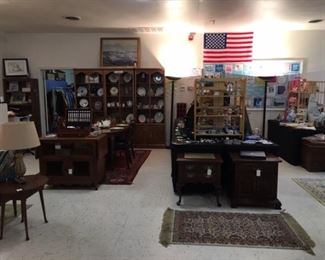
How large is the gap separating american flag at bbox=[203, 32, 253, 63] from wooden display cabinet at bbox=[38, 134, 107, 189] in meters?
3.89

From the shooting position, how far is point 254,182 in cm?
368

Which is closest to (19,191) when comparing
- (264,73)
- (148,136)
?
(148,136)

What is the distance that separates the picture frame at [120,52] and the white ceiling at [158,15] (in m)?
0.39

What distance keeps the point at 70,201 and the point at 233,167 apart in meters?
2.23

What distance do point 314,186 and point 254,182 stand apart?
1.52 metres

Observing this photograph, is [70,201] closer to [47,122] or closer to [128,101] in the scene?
[128,101]

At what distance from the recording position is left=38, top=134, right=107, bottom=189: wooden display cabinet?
432cm

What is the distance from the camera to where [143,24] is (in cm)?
614

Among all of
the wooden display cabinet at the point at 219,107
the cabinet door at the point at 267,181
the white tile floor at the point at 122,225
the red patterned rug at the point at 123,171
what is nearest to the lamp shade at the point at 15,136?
the white tile floor at the point at 122,225

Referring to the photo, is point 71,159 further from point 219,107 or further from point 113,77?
point 113,77

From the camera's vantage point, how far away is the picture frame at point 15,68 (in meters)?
7.11

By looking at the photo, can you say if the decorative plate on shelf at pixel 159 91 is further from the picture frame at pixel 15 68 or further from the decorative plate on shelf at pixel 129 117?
the picture frame at pixel 15 68

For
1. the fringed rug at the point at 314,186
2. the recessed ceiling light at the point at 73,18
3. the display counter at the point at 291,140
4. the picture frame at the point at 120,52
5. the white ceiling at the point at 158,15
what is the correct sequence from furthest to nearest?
the picture frame at the point at 120,52, the display counter at the point at 291,140, the recessed ceiling light at the point at 73,18, the white ceiling at the point at 158,15, the fringed rug at the point at 314,186

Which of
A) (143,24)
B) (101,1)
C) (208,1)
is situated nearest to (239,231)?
(208,1)
